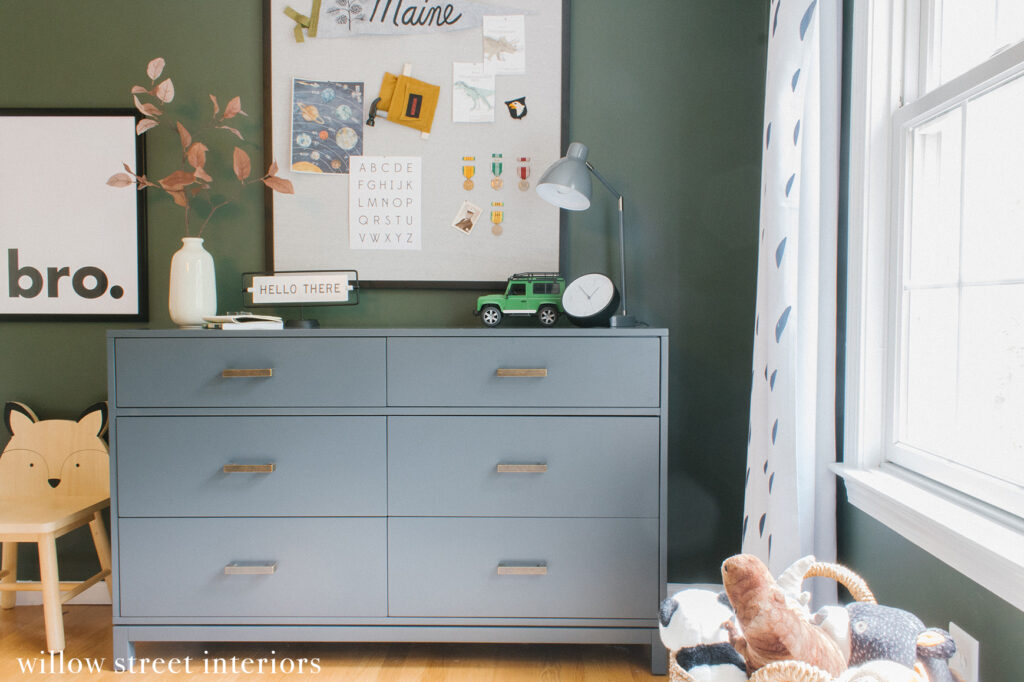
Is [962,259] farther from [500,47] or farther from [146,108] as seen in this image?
[146,108]

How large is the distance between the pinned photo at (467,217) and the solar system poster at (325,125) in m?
0.39

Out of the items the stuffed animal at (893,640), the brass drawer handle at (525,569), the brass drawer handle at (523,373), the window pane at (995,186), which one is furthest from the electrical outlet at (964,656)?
the brass drawer handle at (523,373)

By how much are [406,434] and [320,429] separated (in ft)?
0.77

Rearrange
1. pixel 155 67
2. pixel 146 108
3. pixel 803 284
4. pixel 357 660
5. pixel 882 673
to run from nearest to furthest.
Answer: pixel 882 673
pixel 803 284
pixel 357 660
pixel 155 67
pixel 146 108

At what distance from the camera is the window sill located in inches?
35.9

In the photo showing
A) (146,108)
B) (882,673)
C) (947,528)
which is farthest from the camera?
(146,108)

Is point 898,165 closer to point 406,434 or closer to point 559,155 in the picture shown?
point 559,155

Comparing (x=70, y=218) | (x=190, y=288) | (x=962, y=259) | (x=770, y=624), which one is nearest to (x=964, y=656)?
(x=770, y=624)

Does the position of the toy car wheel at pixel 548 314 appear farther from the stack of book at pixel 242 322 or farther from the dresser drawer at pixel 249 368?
the stack of book at pixel 242 322

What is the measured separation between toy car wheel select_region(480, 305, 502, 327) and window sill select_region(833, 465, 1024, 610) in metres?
1.01

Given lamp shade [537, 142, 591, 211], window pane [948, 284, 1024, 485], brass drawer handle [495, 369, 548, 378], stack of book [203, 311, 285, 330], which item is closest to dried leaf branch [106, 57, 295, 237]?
stack of book [203, 311, 285, 330]

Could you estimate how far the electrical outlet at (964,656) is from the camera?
104 cm

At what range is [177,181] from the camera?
1.90m

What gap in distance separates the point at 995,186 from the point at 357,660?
1.89m
